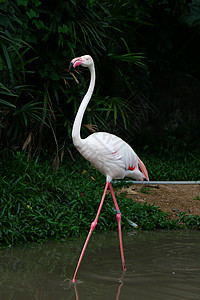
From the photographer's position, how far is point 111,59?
730 cm

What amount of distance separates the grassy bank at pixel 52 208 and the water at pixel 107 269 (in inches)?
7.7

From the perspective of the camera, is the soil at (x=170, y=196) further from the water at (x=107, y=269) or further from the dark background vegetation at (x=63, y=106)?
the water at (x=107, y=269)

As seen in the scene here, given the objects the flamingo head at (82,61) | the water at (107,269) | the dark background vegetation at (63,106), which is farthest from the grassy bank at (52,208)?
the flamingo head at (82,61)

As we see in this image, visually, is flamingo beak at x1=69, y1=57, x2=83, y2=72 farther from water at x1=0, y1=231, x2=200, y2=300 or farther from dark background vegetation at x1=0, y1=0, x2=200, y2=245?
water at x1=0, y1=231, x2=200, y2=300

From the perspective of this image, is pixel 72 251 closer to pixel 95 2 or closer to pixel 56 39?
pixel 56 39

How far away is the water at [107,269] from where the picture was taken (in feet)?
10.9

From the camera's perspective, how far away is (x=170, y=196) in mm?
6312

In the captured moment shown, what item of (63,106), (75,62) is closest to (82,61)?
(75,62)

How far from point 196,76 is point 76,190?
6715 millimetres

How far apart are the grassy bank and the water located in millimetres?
195

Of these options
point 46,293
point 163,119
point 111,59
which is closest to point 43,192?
point 46,293

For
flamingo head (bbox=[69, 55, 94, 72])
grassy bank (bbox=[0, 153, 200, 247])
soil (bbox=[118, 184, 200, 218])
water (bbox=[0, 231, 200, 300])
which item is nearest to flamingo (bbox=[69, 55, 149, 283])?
flamingo head (bbox=[69, 55, 94, 72])

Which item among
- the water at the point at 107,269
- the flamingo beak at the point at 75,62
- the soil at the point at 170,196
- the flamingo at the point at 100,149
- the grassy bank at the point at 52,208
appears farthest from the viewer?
the soil at the point at 170,196

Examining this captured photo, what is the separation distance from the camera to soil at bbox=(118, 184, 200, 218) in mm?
5984
